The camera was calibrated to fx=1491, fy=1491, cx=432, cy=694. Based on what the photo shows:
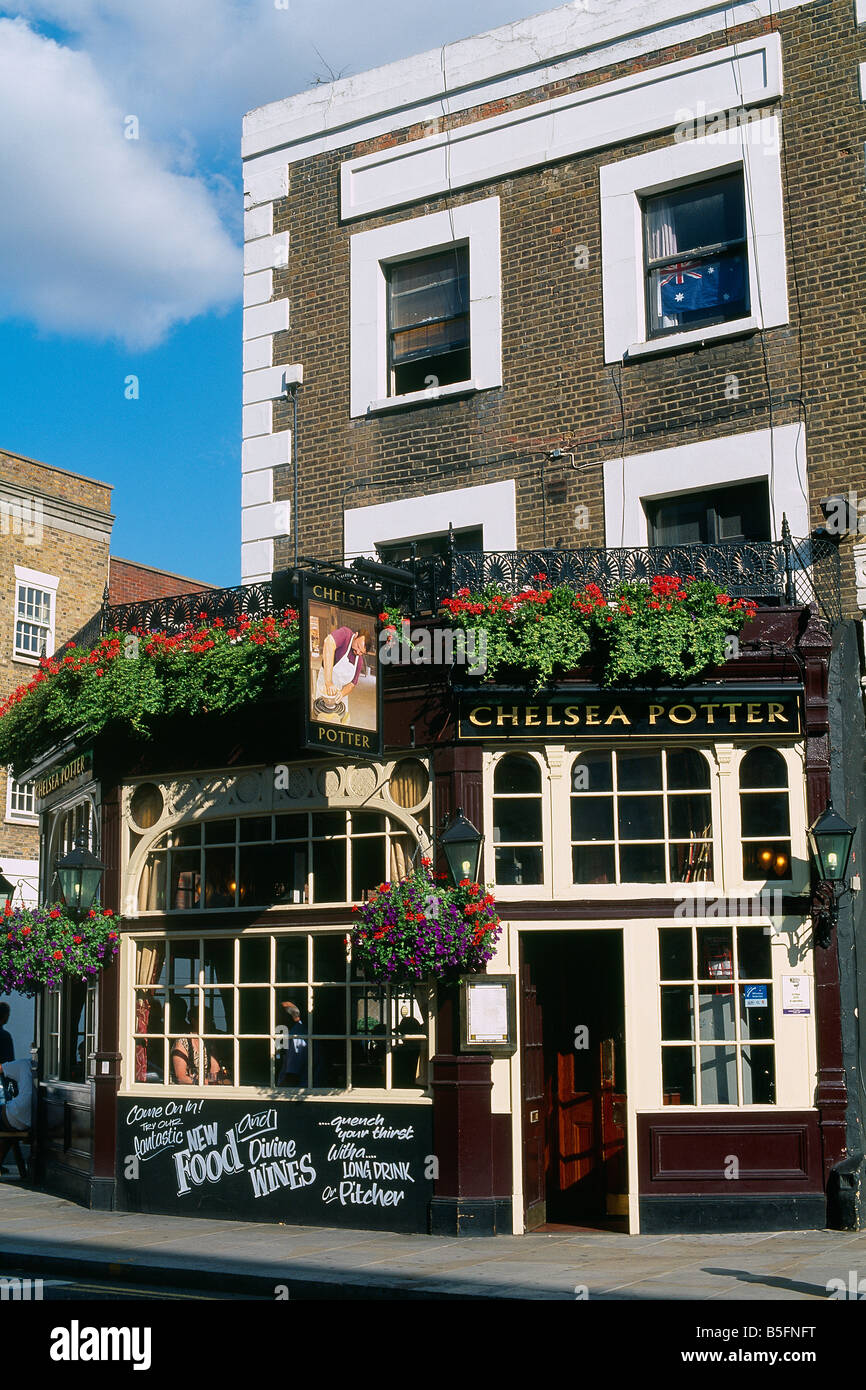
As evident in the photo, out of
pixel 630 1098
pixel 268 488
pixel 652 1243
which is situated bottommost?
pixel 652 1243

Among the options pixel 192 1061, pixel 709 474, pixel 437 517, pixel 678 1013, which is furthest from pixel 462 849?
pixel 709 474

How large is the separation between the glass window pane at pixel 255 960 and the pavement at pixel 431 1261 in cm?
226

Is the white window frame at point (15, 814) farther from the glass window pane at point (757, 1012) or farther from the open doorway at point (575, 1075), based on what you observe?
the glass window pane at point (757, 1012)

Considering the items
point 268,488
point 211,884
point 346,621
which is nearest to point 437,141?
point 268,488

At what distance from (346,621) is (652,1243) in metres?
5.86

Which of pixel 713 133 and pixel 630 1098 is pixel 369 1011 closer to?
pixel 630 1098

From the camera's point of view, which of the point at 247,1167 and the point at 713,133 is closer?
the point at 247,1167

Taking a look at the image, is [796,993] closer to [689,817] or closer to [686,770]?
[689,817]

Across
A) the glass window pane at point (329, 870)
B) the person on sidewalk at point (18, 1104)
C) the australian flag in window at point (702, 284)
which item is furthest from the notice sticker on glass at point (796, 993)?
the person on sidewalk at point (18, 1104)

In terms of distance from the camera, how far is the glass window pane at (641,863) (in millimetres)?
13328

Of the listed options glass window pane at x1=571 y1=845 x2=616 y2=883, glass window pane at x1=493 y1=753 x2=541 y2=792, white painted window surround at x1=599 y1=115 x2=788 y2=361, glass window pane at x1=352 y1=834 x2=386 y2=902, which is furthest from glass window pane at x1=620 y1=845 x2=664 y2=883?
white painted window surround at x1=599 y1=115 x2=788 y2=361

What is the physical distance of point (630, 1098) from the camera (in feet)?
42.3

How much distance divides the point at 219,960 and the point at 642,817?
4514 millimetres

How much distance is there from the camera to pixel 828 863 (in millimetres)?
12711
